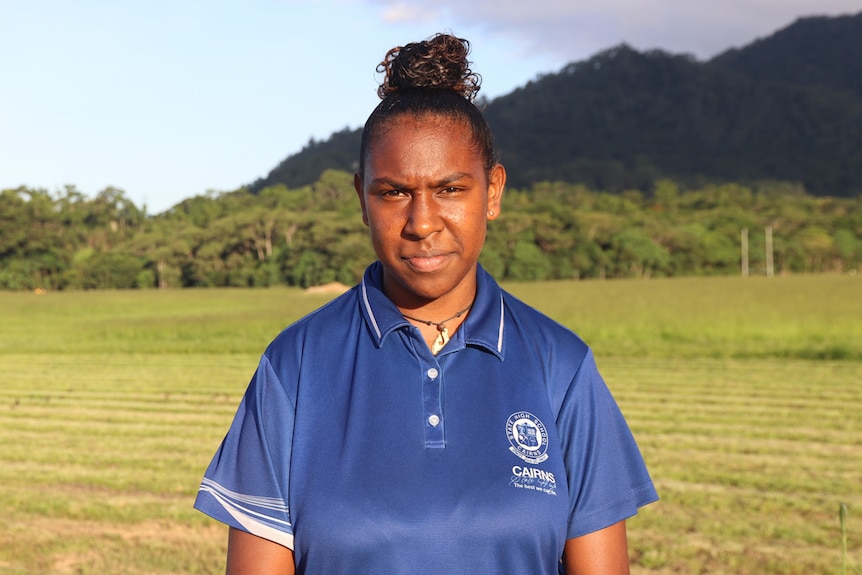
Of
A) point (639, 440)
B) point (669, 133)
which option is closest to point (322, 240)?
point (639, 440)

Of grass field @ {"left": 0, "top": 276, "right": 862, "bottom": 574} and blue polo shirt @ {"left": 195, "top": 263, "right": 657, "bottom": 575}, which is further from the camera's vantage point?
grass field @ {"left": 0, "top": 276, "right": 862, "bottom": 574}

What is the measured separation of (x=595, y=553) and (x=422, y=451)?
1.12ft

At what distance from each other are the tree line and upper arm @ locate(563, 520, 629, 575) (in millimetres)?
54638

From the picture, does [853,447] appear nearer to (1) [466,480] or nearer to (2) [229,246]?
(1) [466,480]

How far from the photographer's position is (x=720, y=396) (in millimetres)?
11695

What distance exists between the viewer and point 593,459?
1.51 meters

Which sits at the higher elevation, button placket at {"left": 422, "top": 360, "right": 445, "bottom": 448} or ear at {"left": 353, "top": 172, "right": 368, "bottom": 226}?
ear at {"left": 353, "top": 172, "right": 368, "bottom": 226}

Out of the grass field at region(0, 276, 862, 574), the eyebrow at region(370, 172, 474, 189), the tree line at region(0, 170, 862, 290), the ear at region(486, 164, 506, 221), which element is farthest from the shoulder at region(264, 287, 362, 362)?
the tree line at region(0, 170, 862, 290)

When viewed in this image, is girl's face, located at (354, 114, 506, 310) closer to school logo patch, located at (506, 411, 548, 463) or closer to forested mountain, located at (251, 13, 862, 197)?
school logo patch, located at (506, 411, 548, 463)

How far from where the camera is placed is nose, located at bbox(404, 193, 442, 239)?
5.12 ft

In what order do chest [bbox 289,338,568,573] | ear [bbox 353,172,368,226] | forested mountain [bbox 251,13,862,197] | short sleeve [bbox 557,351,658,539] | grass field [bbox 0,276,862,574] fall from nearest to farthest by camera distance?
chest [bbox 289,338,568,573], short sleeve [bbox 557,351,658,539], ear [bbox 353,172,368,226], grass field [bbox 0,276,862,574], forested mountain [bbox 251,13,862,197]

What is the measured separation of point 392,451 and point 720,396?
431 inches

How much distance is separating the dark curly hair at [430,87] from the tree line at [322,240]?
54.5 m

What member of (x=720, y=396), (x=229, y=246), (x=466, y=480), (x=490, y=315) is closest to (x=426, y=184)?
(x=490, y=315)
